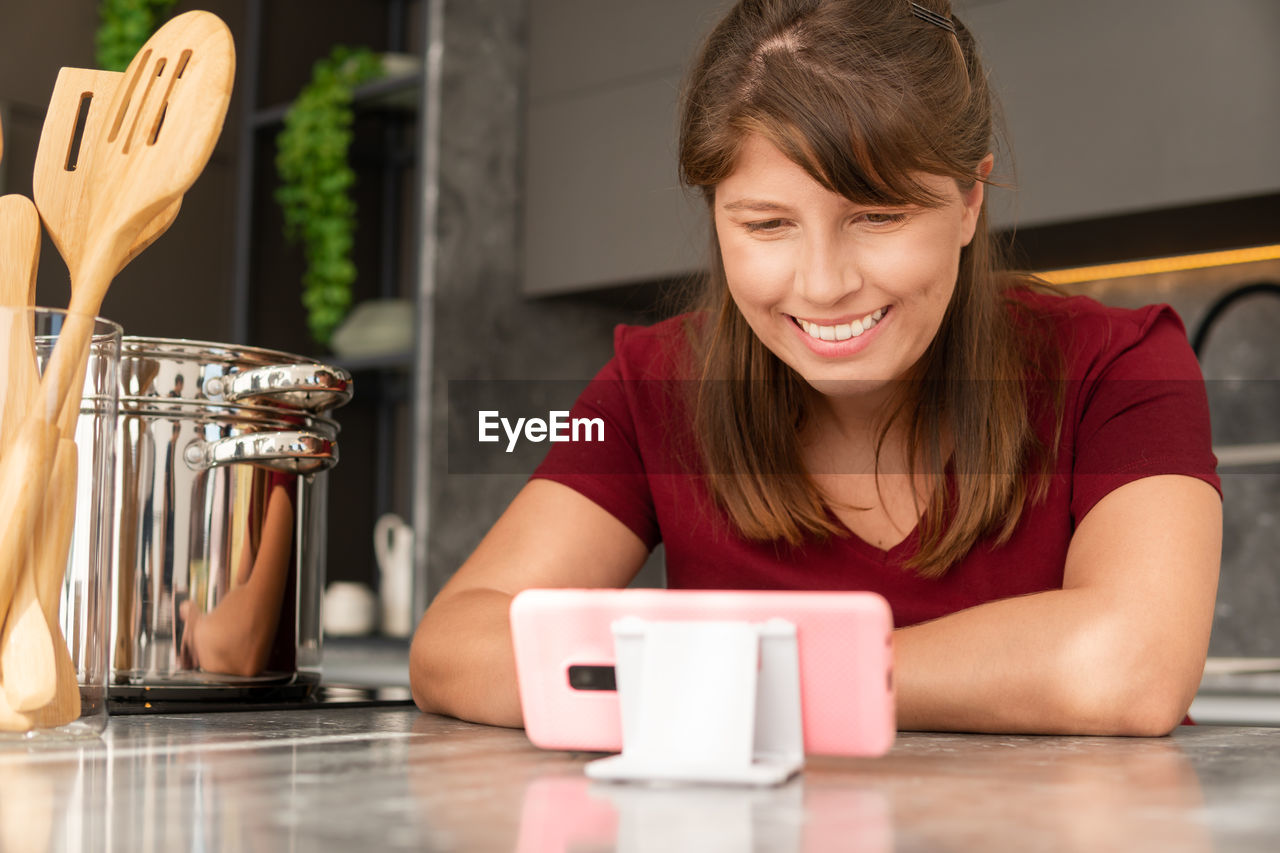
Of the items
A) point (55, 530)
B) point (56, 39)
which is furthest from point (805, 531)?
point (56, 39)

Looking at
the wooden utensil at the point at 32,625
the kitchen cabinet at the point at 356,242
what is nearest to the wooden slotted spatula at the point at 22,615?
the wooden utensil at the point at 32,625

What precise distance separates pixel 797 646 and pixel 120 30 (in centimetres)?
337

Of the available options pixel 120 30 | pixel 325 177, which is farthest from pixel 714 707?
pixel 120 30

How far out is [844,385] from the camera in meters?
1.05

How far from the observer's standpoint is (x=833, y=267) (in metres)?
0.94

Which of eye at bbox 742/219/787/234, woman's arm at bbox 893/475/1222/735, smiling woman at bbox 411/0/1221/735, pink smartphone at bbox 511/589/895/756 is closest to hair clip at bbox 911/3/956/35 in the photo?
smiling woman at bbox 411/0/1221/735

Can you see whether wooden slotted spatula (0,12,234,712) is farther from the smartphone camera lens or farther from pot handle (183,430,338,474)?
the smartphone camera lens

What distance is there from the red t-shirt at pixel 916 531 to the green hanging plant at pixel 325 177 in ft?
7.12

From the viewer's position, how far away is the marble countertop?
39cm

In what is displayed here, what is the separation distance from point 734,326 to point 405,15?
9.14 feet

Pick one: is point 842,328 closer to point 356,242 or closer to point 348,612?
point 348,612

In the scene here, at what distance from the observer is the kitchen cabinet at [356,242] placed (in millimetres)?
3373

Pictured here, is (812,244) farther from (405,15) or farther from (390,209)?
(405,15)

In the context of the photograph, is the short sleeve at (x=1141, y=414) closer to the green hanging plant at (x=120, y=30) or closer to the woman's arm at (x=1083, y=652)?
the woman's arm at (x=1083, y=652)
